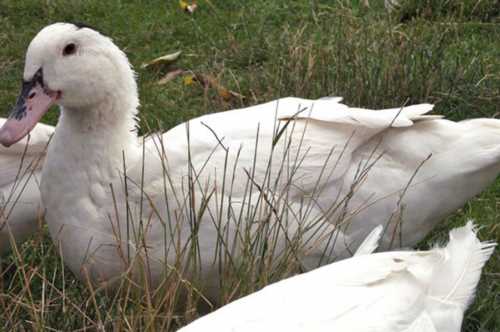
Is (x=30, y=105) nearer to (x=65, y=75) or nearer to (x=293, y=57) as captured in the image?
(x=65, y=75)

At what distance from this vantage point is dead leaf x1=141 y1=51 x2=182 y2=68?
7012mm

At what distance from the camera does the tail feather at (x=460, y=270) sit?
10.4 ft

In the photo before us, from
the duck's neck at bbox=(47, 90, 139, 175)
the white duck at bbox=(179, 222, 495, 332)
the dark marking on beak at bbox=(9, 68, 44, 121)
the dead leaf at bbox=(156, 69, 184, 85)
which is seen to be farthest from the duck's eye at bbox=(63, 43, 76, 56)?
the dead leaf at bbox=(156, 69, 184, 85)

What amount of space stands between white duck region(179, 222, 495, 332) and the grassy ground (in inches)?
34.8

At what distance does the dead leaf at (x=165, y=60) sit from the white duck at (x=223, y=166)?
8.27 ft

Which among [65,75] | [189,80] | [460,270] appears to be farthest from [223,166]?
[189,80]

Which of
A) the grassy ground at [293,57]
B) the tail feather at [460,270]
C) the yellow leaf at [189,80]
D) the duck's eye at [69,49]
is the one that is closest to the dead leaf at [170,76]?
the grassy ground at [293,57]

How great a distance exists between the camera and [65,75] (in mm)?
4238

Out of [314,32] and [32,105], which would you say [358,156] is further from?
[314,32]

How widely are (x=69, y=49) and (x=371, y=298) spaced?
184 cm

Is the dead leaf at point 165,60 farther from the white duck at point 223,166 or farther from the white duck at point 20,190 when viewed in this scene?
the white duck at point 223,166

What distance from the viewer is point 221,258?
A: 3.98 meters

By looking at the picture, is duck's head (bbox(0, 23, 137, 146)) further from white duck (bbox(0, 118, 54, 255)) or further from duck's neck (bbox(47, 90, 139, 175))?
white duck (bbox(0, 118, 54, 255))

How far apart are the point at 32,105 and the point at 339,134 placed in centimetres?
120
